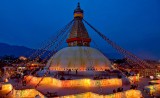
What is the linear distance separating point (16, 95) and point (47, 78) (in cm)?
324

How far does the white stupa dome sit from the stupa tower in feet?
5.36

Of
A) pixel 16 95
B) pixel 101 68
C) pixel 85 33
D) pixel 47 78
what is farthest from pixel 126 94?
pixel 85 33

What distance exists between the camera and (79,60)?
2000 centimetres

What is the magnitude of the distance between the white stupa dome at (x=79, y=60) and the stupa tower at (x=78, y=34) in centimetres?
163

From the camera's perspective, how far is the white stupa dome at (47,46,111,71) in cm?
1970

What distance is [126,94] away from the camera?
15.1 metres

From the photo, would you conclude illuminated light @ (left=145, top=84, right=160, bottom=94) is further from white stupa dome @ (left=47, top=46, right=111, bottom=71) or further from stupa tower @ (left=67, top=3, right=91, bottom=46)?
stupa tower @ (left=67, top=3, right=91, bottom=46)

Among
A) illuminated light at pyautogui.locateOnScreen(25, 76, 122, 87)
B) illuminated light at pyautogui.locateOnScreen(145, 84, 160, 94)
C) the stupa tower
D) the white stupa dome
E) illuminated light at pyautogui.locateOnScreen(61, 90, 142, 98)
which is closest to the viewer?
illuminated light at pyautogui.locateOnScreen(61, 90, 142, 98)

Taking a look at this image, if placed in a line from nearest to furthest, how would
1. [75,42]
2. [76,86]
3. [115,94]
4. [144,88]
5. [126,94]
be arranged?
[115,94] < [126,94] < [76,86] < [144,88] < [75,42]

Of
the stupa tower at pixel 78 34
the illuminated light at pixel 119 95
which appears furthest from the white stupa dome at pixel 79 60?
the illuminated light at pixel 119 95

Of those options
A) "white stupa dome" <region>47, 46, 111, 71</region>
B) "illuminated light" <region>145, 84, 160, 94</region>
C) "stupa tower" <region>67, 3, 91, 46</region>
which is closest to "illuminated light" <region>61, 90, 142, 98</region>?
"illuminated light" <region>145, 84, 160, 94</region>

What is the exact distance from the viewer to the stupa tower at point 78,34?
A: 2309cm

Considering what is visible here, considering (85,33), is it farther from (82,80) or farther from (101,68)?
(82,80)

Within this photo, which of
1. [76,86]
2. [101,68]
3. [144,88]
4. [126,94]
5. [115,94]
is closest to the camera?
[115,94]
